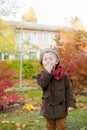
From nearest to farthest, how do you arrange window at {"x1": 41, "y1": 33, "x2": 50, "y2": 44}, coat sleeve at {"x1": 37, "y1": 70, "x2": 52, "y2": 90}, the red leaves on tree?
coat sleeve at {"x1": 37, "y1": 70, "x2": 52, "y2": 90} → the red leaves on tree → window at {"x1": 41, "y1": 33, "x2": 50, "y2": 44}

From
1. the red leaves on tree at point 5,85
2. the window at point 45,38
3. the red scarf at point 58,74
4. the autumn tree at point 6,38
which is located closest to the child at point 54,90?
the red scarf at point 58,74

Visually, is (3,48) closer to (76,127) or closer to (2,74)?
Answer: (2,74)

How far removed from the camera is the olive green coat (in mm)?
5234

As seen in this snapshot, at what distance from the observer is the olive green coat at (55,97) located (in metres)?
5.23

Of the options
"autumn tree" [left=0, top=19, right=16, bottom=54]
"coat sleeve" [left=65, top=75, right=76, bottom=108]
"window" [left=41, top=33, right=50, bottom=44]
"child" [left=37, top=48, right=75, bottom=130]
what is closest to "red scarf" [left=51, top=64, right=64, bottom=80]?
"child" [left=37, top=48, right=75, bottom=130]

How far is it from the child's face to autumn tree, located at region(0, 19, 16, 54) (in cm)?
2083

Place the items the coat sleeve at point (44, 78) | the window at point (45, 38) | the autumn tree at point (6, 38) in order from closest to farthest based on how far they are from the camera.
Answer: the coat sleeve at point (44, 78), the autumn tree at point (6, 38), the window at point (45, 38)

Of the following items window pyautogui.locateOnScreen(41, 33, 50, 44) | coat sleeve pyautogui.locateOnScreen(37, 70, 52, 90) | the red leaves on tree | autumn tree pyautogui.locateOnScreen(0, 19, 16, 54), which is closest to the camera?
coat sleeve pyautogui.locateOnScreen(37, 70, 52, 90)

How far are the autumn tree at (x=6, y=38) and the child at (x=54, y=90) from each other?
821 inches

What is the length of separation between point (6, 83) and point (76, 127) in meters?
2.93

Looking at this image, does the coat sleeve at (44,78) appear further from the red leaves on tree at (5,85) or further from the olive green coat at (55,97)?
the red leaves on tree at (5,85)

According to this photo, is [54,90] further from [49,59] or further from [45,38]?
[45,38]

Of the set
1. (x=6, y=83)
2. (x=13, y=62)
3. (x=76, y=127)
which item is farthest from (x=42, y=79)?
(x=13, y=62)

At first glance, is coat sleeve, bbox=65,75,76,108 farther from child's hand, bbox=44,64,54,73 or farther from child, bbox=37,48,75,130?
child's hand, bbox=44,64,54,73
